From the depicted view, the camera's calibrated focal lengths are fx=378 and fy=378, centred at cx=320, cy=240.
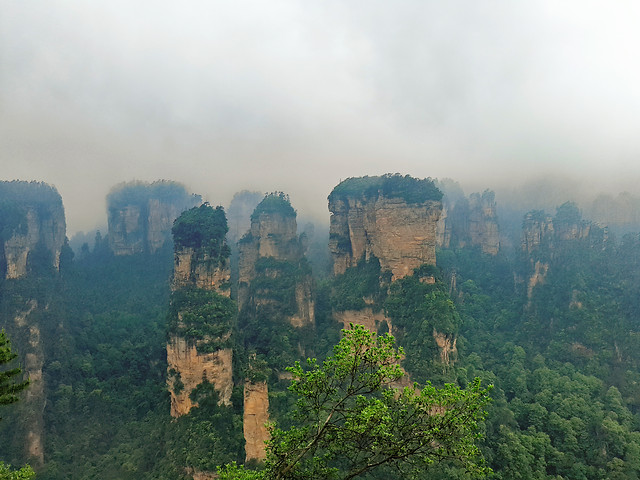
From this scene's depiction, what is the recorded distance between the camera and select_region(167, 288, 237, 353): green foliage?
33.0 meters

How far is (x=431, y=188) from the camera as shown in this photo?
44156 millimetres

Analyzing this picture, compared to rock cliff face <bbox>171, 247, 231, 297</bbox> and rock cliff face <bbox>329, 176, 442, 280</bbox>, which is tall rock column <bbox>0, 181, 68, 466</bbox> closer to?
rock cliff face <bbox>171, 247, 231, 297</bbox>

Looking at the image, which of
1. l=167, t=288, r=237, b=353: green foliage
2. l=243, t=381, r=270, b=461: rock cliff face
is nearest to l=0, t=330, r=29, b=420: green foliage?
l=243, t=381, r=270, b=461: rock cliff face

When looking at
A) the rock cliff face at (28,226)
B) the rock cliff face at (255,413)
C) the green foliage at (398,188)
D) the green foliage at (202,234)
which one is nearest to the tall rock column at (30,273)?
the rock cliff face at (28,226)

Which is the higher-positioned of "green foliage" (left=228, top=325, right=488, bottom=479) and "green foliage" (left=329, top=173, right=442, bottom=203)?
"green foliage" (left=329, top=173, right=442, bottom=203)

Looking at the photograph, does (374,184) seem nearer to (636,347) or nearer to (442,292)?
(442,292)

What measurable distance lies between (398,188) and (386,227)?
4867 millimetres

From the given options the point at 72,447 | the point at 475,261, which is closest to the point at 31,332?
the point at 72,447

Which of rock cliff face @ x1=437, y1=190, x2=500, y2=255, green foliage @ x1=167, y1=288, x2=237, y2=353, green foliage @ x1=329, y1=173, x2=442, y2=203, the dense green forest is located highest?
green foliage @ x1=329, y1=173, x2=442, y2=203

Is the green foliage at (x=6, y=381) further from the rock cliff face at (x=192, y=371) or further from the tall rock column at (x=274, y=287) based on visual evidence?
the tall rock column at (x=274, y=287)

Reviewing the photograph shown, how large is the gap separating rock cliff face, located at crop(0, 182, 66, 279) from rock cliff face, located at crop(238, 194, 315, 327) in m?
29.6

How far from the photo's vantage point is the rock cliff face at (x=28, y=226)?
168ft

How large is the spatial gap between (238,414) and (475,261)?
51.9 m

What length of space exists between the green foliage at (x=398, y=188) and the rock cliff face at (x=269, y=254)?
37.8 ft
